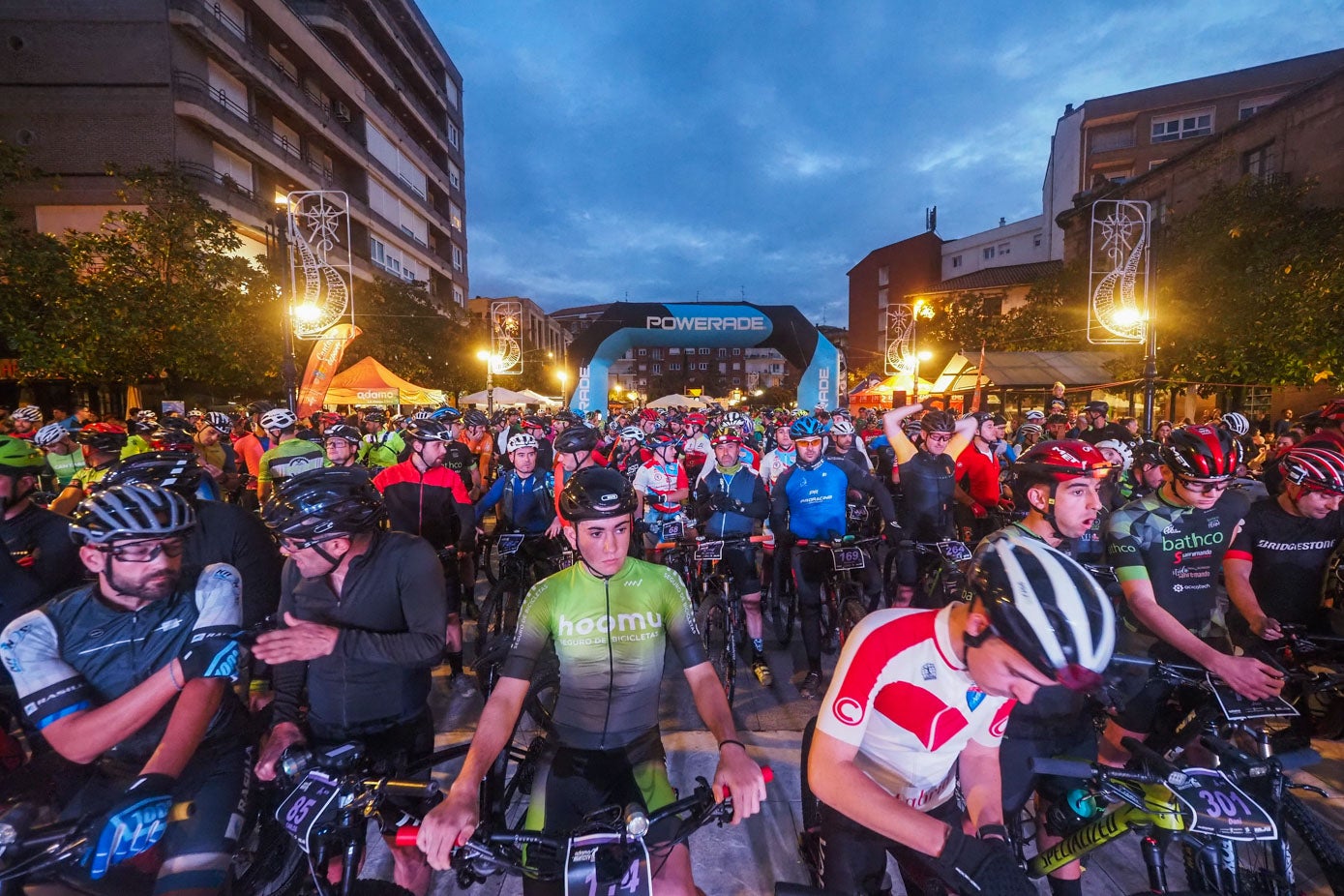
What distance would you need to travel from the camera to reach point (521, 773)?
10.3ft

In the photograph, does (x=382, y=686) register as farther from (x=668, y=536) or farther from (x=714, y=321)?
(x=714, y=321)

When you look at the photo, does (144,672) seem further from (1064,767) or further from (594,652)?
(1064,767)

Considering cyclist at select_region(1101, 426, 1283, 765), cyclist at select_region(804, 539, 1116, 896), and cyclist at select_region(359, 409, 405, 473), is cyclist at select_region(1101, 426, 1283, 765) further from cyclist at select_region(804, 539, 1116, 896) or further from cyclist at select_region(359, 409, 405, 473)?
cyclist at select_region(359, 409, 405, 473)

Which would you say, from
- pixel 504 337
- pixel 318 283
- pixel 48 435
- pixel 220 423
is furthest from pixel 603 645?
pixel 504 337

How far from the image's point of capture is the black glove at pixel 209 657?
2.23 meters

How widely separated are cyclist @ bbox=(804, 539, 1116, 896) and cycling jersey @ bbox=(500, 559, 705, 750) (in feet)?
2.77

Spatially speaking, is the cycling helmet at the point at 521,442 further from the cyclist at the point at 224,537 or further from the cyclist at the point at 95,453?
the cyclist at the point at 95,453

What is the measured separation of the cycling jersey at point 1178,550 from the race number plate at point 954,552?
169cm

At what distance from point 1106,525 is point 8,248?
22.3 meters

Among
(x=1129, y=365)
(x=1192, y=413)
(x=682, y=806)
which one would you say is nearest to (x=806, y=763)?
(x=682, y=806)

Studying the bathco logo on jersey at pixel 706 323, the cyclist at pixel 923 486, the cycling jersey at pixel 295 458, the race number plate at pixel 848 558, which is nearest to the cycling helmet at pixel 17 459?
the cycling jersey at pixel 295 458

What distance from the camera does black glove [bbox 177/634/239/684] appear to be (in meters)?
2.23

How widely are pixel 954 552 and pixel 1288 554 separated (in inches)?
84.9

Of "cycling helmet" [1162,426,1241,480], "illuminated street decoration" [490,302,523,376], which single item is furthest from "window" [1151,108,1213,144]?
"cycling helmet" [1162,426,1241,480]
